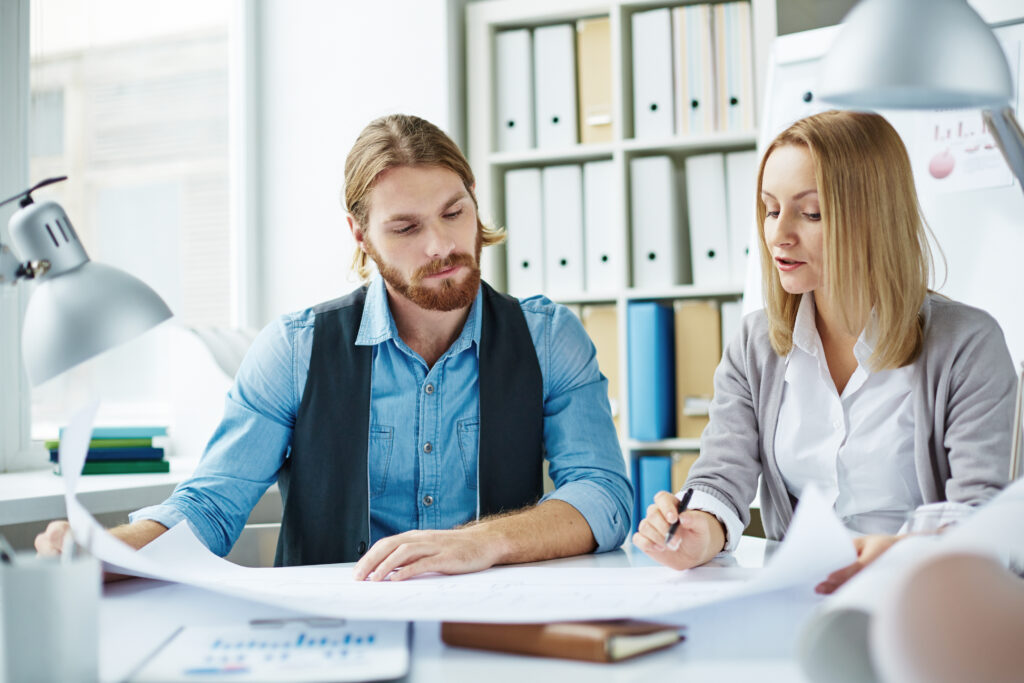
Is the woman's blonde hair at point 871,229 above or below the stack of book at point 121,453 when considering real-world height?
above

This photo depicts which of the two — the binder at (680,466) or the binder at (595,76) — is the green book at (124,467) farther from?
the binder at (595,76)

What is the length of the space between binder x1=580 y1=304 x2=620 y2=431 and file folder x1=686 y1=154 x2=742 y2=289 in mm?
244

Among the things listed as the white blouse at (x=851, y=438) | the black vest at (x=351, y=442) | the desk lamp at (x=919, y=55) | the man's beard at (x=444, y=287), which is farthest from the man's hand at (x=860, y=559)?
the man's beard at (x=444, y=287)

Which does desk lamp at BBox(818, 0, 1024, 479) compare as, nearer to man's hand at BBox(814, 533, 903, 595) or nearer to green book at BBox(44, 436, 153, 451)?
man's hand at BBox(814, 533, 903, 595)

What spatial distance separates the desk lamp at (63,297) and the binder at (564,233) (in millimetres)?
1719

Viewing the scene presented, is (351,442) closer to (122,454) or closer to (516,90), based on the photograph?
(122,454)

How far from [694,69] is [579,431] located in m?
1.36

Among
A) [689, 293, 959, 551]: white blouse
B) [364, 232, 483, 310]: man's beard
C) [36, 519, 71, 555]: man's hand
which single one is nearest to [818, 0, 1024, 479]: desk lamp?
[689, 293, 959, 551]: white blouse

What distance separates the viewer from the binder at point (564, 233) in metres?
2.49

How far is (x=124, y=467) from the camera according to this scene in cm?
186

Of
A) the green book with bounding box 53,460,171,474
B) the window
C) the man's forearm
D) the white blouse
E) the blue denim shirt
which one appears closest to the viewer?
the man's forearm

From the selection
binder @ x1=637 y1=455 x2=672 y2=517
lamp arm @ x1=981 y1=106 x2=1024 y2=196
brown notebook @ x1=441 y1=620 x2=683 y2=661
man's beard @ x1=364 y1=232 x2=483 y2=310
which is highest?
lamp arm @ x1=981 y1=106 x2=1024 y2=196

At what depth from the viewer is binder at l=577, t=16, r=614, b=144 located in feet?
8.09

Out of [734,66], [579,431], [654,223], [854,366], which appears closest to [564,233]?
[654,223]
